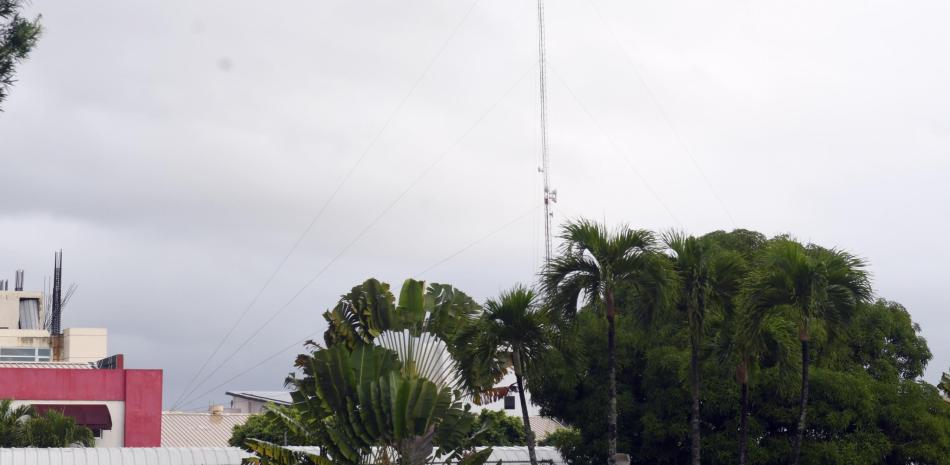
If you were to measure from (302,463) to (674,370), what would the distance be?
Answer: 11361mm

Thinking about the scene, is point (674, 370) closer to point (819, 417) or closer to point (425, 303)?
point (819, 417)

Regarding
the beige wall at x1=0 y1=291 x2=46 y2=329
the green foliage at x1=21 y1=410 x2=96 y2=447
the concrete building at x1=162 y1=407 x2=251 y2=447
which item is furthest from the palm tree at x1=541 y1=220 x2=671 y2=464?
the beige wall at x1=0 y1=291 x2=46 y2=329

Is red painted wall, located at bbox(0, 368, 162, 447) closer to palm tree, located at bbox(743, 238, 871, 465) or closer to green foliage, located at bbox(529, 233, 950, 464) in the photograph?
green foliage, located at bbox(529, 233, 950, 464)

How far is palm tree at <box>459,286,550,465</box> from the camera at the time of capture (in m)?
23.8

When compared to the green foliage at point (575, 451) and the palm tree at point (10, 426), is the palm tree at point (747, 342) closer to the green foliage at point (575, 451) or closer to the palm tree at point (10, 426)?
the green foliage at point (575, 451)

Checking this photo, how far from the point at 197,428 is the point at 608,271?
1774 inches

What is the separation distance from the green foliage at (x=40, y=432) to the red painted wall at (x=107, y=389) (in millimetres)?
8473

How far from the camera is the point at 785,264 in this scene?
23.0 m

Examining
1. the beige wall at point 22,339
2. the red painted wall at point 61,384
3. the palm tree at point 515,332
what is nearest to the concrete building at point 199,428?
the beige wall at point 22,339

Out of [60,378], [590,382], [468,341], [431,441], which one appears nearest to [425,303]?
[468,341]

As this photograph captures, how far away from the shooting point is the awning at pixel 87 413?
44.6 metres

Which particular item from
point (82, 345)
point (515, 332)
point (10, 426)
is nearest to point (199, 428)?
point (82, 345)

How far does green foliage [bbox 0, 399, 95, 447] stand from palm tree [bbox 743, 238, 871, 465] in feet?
72.2

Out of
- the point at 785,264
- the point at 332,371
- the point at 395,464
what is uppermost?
the point at 785,264
